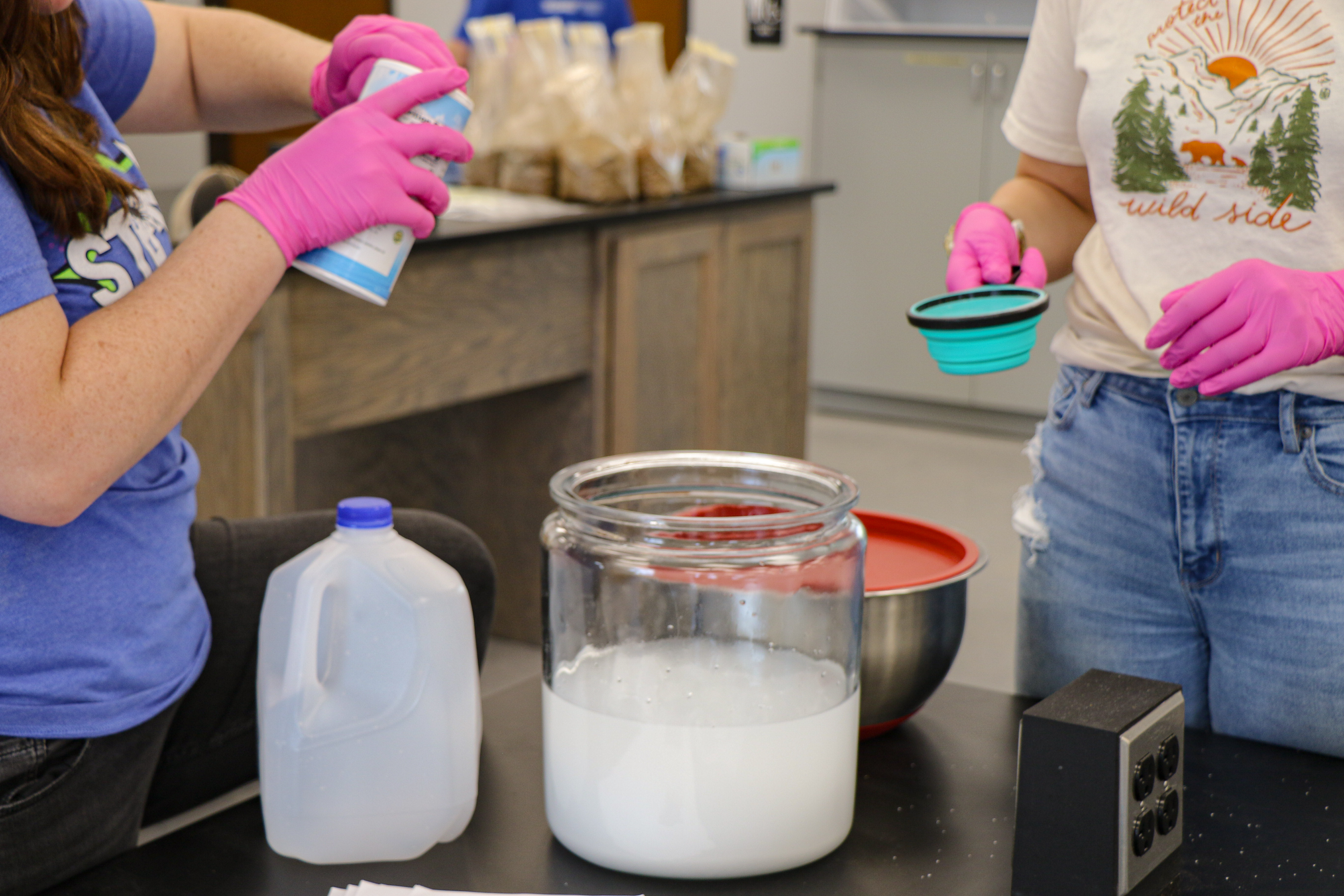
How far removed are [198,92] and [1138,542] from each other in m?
0.97

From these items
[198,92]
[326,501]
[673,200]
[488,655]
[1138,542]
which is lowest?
[488,655]

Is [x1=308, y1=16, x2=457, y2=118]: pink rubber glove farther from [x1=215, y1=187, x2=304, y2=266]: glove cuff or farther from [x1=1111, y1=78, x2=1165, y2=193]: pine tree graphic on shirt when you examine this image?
[x1=1111, y1=78, x2=1165, y2=193]: pine tree graphic on shirt

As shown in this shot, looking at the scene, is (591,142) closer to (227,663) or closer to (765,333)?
(765,333)

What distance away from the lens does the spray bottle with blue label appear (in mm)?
908

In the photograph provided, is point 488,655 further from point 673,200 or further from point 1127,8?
point 1127,8

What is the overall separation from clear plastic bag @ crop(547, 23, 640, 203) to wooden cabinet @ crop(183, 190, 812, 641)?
11 centimetres

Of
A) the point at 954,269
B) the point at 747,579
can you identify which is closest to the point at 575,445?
the point at 954,269

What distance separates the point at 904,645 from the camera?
90cm

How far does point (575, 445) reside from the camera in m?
2.66

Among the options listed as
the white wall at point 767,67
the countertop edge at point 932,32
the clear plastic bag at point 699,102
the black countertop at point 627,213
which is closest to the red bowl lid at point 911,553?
the black countertop at point 627,213

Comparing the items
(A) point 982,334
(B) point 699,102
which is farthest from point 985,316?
(B) point 699,102

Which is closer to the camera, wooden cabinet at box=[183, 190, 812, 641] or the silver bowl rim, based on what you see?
the silver bowl rim

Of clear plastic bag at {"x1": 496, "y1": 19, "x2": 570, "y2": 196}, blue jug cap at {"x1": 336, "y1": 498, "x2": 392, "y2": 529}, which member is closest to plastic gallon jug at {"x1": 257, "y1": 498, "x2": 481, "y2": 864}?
blue jug cap at {"x1": 336, "y1": 498, "x2": 392, "y2": 529}

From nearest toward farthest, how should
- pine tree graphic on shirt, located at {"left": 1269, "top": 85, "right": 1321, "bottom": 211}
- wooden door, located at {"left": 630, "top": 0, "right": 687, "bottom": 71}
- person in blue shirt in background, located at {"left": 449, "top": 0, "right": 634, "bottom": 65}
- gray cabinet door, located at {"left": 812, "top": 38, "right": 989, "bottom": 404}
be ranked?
pine tree graphic on shirt, located at {"left": 1269, "top": 85, "right": 1321, "bottom": 211} < person in blue shirt in background, located at {"left": 449, "top": 0, "right": 634, "bottom": 65} < gray cabinet door, located at {"left": 812, "top": 38, "right": 989, "bottom": 404} < wooden door, located at {"left": 630, "top": 0, "right": 687, "bottom": 71}
